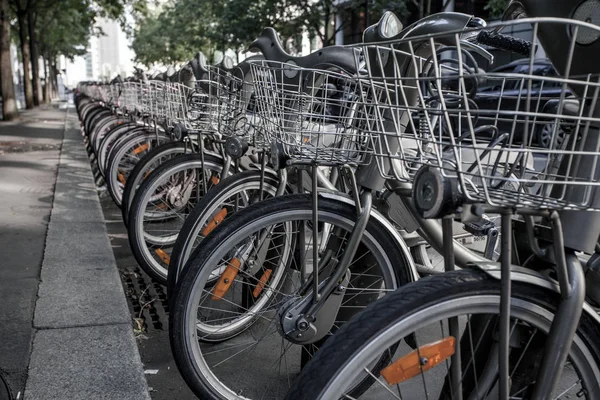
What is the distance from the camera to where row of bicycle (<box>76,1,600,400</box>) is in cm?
154

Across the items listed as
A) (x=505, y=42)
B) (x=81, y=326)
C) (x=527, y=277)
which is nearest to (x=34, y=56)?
(x=81, y=326)

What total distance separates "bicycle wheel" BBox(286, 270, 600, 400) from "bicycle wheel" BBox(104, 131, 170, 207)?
4766mm

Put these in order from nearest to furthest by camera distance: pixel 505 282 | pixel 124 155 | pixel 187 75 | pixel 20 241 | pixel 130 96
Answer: pixel 505 282
pixel 20 241
pixel 187 75
pixel 124 155
pixel 130 96

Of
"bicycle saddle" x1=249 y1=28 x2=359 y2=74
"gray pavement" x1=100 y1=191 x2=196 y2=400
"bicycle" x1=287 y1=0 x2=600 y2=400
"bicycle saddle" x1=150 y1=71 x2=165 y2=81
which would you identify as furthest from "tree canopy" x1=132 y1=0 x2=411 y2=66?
"bicycle" x1=287 y1=0 x2=600 y2=400

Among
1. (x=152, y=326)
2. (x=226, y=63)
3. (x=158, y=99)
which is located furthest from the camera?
(x=158, y=99)

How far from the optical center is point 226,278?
3072mm

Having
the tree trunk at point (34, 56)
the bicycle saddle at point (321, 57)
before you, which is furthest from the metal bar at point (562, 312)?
the tree trunk at point (34, 56)

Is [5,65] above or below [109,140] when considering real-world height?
above

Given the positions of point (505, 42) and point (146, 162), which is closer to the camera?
point (505, 42)

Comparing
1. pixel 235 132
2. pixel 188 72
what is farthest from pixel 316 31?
pixel 235 132

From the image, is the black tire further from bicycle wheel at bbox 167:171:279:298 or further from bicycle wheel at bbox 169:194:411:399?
bicycle wheel at bbox 169:194:411:399

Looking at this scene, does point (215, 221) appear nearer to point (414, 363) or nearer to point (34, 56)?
point (414, 363)

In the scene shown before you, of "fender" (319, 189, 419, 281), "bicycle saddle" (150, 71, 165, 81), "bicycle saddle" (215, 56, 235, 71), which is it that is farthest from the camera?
"bicycle saddle" (150, 71, 165, 81)

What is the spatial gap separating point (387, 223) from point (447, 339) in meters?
0.96
